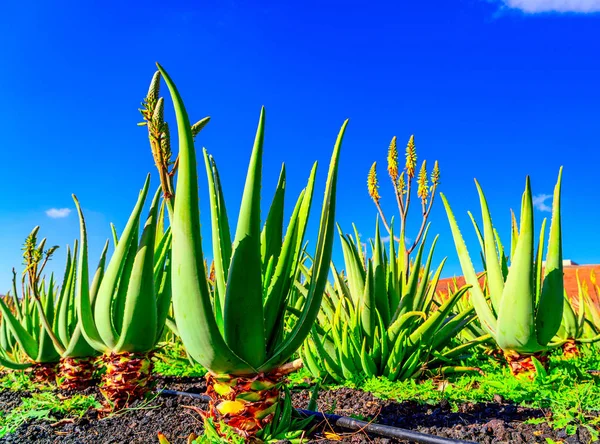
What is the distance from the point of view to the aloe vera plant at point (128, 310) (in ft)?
7.16

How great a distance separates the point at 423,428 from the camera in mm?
1789

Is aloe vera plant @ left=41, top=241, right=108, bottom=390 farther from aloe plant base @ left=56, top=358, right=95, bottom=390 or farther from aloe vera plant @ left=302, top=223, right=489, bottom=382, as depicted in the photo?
aloe vera plant @ left=302, top=223, right=489, bottom=382

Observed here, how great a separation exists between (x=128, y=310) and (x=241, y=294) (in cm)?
108

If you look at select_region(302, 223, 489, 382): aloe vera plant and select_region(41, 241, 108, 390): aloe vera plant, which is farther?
select_region(41, 241, 108, 390): aloe vera plant

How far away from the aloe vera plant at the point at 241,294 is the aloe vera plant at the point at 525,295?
55.3 inches

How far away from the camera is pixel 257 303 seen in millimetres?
1338

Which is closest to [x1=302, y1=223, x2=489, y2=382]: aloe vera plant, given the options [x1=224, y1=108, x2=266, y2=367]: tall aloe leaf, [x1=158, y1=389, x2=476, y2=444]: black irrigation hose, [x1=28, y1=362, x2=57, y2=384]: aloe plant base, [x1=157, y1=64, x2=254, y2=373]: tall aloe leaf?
[x1=158, y1=389, x2=476, y2=444]: black irrigation hose

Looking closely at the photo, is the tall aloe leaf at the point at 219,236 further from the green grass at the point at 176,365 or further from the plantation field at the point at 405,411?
the green grass at the point at 176,365

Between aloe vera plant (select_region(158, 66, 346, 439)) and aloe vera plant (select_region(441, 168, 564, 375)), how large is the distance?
1.40 metres

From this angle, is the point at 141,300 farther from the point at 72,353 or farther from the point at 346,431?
the point at 346,431

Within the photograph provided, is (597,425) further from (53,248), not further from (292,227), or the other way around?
(53,248)

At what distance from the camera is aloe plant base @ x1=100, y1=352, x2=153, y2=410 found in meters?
2.23

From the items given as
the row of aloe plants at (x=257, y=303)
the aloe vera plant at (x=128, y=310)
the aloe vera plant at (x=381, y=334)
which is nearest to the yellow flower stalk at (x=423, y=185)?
the row of aloe plants at (x=257, y=303)

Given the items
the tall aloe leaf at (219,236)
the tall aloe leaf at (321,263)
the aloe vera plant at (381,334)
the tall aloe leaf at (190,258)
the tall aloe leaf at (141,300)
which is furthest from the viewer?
the aloe vera plant at (381,334)
